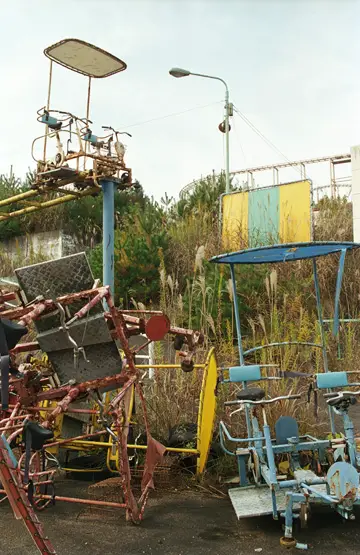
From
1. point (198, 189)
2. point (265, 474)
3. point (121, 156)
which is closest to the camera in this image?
point (265, 474)

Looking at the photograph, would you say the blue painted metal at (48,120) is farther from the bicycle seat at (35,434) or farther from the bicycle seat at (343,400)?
the bicycle seat at (35,434)

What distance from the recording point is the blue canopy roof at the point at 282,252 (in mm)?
5074

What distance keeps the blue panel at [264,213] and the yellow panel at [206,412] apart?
715 centimetres

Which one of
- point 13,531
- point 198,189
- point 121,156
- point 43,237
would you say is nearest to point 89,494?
point 13,531

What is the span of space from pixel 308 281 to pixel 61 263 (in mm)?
6517

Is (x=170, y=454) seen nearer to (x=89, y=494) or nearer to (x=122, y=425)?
(x=89, y=494)

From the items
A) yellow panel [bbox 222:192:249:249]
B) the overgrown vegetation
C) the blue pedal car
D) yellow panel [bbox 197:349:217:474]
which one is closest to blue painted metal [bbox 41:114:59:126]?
the overgrown vegetation

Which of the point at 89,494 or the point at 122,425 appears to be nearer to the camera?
the point at 122,425

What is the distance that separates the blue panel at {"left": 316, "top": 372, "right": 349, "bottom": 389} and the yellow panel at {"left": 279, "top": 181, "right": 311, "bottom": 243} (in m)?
7.33

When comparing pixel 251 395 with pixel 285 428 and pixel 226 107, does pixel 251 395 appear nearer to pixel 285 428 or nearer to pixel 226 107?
pixel 285 428

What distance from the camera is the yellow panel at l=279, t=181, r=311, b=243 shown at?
38.8ft

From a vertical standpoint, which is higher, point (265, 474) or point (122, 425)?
point (122, 425)

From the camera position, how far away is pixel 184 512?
4207 millimetres

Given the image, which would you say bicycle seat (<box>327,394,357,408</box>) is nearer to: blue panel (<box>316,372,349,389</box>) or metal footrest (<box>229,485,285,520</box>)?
blue panel (<box>316,372,349,389</box>)
